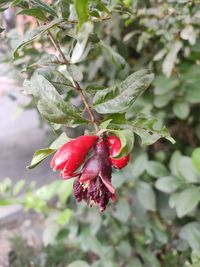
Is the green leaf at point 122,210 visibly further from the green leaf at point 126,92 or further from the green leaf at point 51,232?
the green leaf at point 126,92

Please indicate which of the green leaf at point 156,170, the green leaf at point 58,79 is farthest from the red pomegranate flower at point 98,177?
the green leaf at point 156,170

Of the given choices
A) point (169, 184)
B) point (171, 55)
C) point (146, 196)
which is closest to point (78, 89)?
point (171, 55)

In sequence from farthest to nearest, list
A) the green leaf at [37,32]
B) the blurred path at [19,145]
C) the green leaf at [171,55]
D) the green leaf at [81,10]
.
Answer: the blurred path at [19,145] → the green leaf at [171,55] → the green leaf at [37,32] → the green leaf at [81,10]

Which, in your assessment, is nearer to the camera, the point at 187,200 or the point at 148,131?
the point at 148,131

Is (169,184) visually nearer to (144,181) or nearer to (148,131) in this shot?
(144,181)

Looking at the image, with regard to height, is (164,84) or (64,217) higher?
(164,84)

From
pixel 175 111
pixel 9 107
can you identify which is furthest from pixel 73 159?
pixel 9 107
